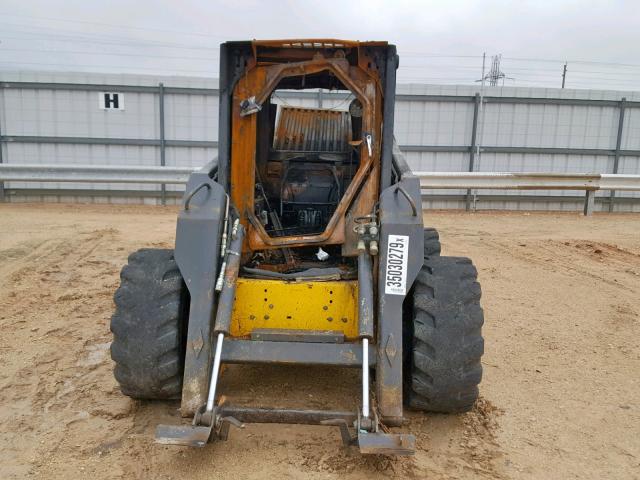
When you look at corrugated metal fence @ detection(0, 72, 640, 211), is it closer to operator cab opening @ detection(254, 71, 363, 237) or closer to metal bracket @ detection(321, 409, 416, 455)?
operator cab opening @ detection(254, 71, 363, 237)

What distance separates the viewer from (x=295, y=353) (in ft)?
11.2

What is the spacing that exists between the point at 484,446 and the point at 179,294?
6.70 ft

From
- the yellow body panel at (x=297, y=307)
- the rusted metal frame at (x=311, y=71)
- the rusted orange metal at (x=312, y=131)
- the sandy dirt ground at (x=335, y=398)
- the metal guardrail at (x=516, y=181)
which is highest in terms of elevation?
the rusted metal frame at (x=311, y=71)

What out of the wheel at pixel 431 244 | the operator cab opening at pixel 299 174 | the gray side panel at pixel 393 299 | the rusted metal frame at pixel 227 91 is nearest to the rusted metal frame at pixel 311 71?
the rusted metal frame at pixel 227 91

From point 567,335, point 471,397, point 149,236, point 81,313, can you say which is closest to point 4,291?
point 81,313

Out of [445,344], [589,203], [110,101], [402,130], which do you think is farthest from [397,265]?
[110,101]

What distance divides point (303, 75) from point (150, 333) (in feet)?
6.72

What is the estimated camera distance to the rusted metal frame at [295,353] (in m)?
3.37

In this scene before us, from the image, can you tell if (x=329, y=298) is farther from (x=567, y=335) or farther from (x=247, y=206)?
(x=567, y=335)

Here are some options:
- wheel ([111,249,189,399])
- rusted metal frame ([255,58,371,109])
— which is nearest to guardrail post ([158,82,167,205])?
rusted metal frame ([255,58,371,109])

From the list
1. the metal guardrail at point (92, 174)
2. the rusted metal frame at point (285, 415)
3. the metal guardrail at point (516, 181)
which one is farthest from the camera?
the metal guardrail at point (92, 174)

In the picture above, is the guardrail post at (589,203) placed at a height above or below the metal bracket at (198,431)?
above

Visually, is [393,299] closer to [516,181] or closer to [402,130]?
[516,181]

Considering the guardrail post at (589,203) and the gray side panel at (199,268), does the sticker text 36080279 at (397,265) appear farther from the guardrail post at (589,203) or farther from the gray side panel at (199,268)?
the guardrail post at (589,203)
